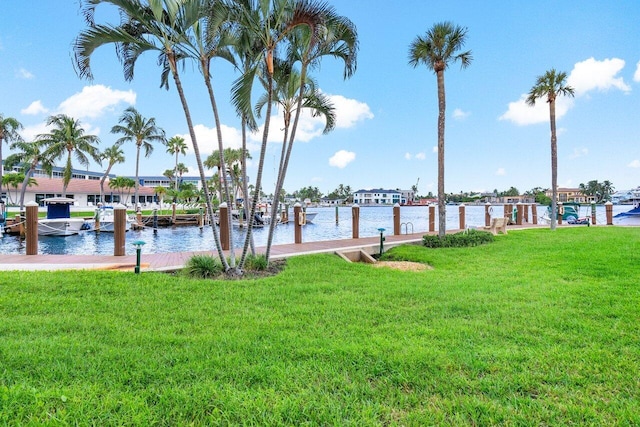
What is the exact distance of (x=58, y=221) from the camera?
21188 millimetres

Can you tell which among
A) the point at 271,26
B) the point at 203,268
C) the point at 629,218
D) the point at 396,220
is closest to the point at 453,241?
the point at 396,220

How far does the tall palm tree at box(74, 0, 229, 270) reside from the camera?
5840mm

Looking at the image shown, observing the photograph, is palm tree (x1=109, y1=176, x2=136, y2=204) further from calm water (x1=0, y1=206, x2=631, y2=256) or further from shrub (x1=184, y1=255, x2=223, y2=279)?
shrub (x1=184, y1=255, x2=223, y2=279)

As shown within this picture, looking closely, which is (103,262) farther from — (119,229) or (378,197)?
(378,197)

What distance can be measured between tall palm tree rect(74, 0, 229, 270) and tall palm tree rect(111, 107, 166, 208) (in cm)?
3550

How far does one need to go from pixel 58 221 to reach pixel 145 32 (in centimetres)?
1965

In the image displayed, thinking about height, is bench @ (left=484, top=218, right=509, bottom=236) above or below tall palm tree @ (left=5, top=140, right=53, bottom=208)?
below

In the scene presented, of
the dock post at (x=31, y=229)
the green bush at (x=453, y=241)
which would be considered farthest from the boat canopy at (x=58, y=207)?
the green bush at (x=453, y=241)

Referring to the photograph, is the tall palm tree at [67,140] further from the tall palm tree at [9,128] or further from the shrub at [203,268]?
the shrub at [203,268]

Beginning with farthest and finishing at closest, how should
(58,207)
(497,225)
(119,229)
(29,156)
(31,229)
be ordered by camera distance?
(29,156) < (58,207) < (497,225) < (31,229) < (119,229)

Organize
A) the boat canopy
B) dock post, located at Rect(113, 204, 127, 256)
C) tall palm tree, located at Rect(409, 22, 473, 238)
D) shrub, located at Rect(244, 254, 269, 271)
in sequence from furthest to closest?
the boat canopy → tall palm tree, located at Rect(409, 22, 473, 238) → dock post, located at Rect(113, 204, 127, 256) → shrub, located at Rect(244, 254, 269, 271)

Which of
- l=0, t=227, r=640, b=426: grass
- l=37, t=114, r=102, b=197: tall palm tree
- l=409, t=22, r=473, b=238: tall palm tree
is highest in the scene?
l=37, t=114, r=102, b=197: tall palm tree

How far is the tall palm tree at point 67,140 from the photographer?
118 ft

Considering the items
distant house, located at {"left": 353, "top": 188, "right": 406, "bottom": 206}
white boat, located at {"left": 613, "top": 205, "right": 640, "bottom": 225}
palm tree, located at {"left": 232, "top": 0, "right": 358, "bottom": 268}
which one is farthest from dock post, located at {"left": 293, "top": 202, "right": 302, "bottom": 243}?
distant house, located at {"left": 353, "top": 188, "right": 406, "bottom": 206}
